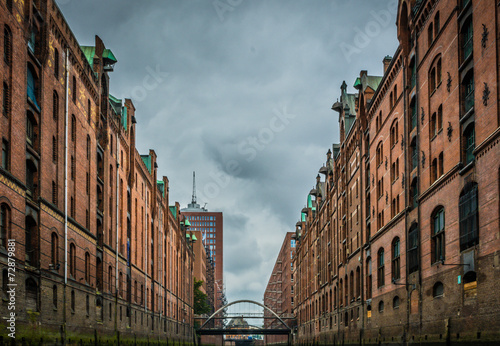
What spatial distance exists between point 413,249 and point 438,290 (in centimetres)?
514

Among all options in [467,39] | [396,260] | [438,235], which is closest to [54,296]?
[438,235]

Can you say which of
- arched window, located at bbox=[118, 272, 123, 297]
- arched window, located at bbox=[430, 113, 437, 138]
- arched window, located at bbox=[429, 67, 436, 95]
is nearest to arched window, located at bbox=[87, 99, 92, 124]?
arched window, located at bbox=[118, 272, 123, 297]

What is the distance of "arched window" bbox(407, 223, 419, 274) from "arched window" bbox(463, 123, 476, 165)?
837 cm

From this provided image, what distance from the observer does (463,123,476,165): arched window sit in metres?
26.3

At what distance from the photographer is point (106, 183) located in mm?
45250

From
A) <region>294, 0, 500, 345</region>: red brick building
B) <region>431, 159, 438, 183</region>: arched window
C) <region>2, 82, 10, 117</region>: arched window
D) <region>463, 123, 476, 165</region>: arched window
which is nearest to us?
<region>294, 0, 500, 345</region>: red brick building

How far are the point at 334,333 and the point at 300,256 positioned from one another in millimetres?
43852

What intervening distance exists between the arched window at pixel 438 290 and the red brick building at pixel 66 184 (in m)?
18.1

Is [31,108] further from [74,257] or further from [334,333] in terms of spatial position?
[334,333]

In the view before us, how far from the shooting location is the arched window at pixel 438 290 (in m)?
29.8

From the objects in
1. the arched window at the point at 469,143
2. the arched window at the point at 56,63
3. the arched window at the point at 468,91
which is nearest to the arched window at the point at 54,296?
the arched window at the point at 56,63

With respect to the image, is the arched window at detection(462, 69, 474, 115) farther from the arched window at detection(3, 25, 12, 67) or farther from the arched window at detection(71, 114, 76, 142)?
the arched window at detection(71, 114, 76, 142)

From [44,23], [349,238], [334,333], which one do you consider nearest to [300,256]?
[334,333]

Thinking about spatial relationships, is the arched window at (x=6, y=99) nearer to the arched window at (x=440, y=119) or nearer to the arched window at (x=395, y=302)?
the arched window at (x=440, y=119)
